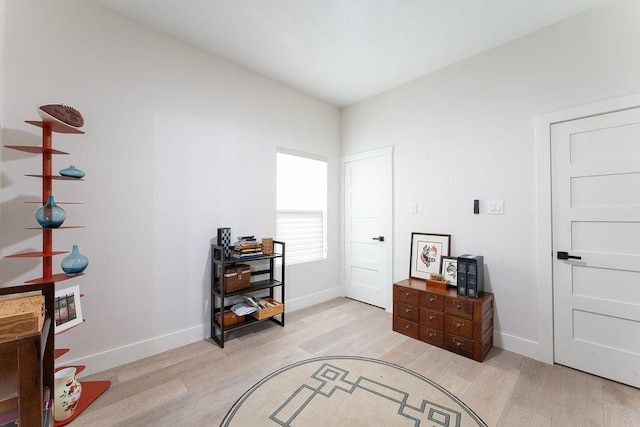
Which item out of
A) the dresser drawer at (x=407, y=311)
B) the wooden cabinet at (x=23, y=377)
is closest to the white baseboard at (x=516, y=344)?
the dresser drawer at (x=407, y=311)

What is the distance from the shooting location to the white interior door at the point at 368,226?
344 centimetres

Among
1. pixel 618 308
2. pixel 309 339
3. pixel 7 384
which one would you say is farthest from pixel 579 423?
pixel 7 384

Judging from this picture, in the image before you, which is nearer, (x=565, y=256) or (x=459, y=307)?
(x=565, y=256)

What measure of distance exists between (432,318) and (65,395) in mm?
2795

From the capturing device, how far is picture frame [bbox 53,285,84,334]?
1.68 metres

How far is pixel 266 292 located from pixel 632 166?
3446mm

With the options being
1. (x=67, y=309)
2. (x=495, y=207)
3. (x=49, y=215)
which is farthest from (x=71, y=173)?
(x=495, y=207)

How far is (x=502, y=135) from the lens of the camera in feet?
8.28

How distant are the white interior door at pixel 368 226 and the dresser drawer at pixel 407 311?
0.60 meters

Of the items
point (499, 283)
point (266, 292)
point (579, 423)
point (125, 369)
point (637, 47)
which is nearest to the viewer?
point (579, 423)

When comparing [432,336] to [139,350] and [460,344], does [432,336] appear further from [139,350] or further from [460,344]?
[139,350]

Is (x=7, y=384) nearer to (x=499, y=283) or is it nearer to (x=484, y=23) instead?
(x=499, y=283)

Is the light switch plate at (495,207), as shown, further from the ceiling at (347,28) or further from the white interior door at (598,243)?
the ceiling at (347,28)

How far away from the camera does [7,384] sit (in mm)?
1008
